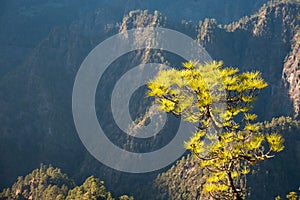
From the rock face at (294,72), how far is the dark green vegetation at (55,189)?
103m

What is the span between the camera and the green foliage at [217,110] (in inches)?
557

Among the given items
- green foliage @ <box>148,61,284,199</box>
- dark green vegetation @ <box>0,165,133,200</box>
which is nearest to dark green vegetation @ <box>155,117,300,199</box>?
Answer: dark green vegetation @ <box>0,165,133,200</box>

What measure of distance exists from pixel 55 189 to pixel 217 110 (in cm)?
10396

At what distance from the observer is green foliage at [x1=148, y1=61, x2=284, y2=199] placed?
46.4 ft

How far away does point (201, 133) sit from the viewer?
14.8m

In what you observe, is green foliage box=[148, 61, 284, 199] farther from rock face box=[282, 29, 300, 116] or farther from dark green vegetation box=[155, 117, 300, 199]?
rock face box=[282, 29, 300, 116]

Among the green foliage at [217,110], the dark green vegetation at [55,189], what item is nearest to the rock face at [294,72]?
the dark green vegetation at [55,189]

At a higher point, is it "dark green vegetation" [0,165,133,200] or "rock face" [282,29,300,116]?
"rock face" [282,29,300,116]

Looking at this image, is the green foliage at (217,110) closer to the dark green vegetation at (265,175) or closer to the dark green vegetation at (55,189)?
the dark green vegetation at (55,189)

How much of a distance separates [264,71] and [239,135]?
632ft

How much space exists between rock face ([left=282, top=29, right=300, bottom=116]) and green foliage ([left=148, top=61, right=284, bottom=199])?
168 m

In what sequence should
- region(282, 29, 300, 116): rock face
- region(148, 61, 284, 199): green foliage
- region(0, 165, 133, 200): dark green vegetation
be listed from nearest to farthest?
region(148, 61, 284, 199): green foliage, region(0, 165, 133, 200): dark green vegetation, region(282, 29, 300, 116): rock face

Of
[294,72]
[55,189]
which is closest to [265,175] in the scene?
[55,189]

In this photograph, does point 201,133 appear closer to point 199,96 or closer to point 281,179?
point 199,96
